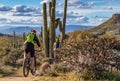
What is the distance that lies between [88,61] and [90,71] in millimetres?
399

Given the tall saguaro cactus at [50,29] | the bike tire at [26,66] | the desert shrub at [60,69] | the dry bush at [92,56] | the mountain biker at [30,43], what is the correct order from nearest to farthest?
the dry bush at [92,56], the mountain biker at [30,43], the bike tire at [26,66], the desert shrub at [60,69], the tall saguaro cactus at [50,29]

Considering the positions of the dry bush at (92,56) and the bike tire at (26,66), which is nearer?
the dry bush at (92,56)

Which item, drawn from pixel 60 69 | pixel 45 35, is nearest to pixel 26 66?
pixel 60 69

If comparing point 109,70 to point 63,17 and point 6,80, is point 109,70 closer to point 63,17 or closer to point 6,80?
point 6,80

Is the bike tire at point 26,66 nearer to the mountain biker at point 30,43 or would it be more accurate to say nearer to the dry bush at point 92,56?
Answer: the mountain biker at point 30,43

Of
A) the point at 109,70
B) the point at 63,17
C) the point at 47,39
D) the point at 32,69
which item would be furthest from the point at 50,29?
the point at 109,70

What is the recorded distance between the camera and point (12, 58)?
4066cm

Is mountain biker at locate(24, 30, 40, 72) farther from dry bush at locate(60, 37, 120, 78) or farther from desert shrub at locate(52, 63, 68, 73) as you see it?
dry bush at locate(60, 37, 120, 78)

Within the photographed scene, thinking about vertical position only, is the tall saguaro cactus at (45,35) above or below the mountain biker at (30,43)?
below

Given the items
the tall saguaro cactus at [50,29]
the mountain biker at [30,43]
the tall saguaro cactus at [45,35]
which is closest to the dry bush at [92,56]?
the mountain biker at [30,43]

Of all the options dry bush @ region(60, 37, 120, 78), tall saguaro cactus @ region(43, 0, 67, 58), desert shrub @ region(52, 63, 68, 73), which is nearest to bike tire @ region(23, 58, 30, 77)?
desert shrub @ region(52, 63, 68, 73)

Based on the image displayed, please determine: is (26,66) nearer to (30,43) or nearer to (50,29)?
(30,43)

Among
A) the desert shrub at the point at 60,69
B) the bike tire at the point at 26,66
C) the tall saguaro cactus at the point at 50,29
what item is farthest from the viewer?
the tall saguaro cactus at the point at 50,29

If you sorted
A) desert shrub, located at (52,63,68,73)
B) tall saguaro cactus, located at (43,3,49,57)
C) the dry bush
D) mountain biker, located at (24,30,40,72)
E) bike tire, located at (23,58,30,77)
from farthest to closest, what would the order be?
1. tall saguaro cactus, located at (43,3,49,57)
2. desert shrub, located at (52,63,68,73)
3. bike tire, located at (23,58,30,77)
4. mountain biker, located at (24,30,40,72)
5. the dry bush
